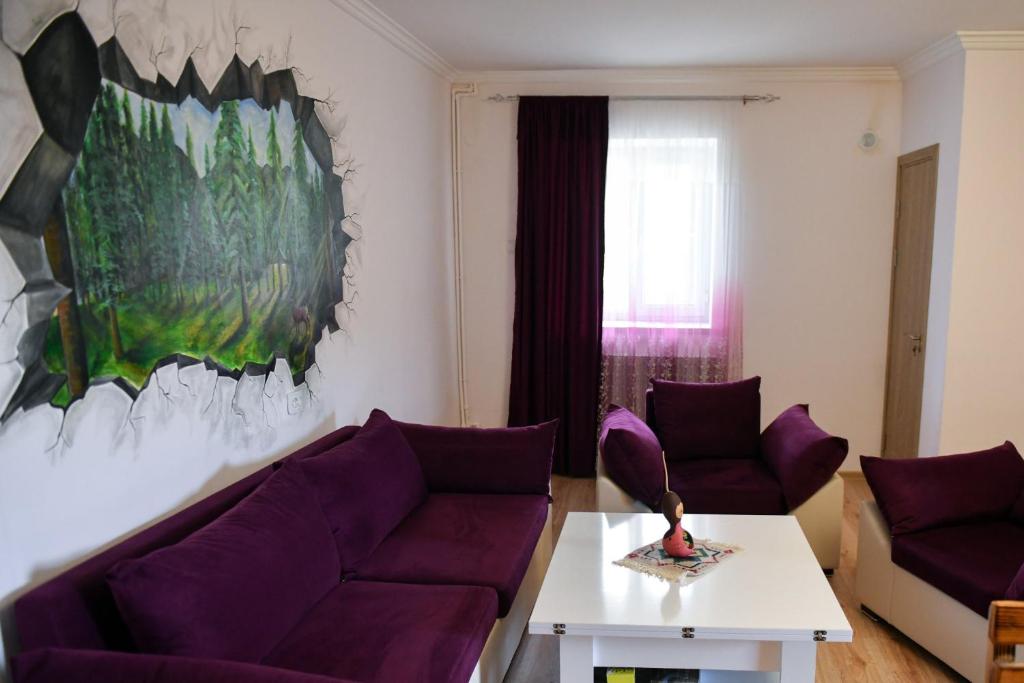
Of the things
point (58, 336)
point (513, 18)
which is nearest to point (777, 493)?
point (513, 18)

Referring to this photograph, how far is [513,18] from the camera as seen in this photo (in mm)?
3562

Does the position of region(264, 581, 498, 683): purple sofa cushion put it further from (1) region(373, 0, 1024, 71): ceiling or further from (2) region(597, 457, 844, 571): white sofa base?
(1) region(373, 0, 1024, 71): ceiling

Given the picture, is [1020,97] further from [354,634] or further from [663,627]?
[354,634]

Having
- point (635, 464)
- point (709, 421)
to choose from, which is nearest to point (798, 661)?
point (635, 464)

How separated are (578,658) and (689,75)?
3.78m

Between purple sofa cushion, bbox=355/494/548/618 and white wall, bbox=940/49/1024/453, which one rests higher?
white wall, bbox=940/49/1024/453

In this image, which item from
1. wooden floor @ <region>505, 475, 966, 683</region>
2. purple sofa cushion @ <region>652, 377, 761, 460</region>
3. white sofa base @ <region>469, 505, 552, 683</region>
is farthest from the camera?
purple sofa cushion @ <region>652, 377, 761, 460</region>

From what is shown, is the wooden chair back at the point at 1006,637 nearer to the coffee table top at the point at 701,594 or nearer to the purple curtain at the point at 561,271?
the coffee table top at the point at 701,594

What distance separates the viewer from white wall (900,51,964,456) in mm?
3875

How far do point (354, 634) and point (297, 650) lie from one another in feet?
0.50

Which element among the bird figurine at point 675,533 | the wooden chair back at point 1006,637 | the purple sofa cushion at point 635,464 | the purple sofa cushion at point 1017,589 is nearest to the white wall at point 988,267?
the purple sofa cushion at point 635,464

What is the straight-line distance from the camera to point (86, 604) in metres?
1.60

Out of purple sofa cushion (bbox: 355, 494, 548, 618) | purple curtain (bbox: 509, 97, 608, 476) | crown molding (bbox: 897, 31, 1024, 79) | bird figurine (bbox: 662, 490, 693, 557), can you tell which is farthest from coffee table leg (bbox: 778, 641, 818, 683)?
crown molding (bbox: 897, 31, 1024, 79)

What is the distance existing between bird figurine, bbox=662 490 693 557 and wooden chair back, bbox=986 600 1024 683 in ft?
3.43
